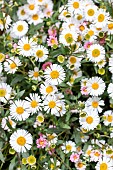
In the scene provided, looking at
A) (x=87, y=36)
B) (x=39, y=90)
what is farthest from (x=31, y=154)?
(x=87, y=36)

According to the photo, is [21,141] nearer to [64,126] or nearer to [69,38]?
[64,126]

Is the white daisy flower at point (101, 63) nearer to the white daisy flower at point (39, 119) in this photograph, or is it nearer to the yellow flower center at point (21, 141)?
the white daisy flower at point (39, 119)

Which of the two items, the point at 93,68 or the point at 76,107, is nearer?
the point at 76,107

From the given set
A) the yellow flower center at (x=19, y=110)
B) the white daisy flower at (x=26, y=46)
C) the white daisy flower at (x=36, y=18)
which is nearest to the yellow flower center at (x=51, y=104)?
the yellow flower center at (x=19, y=110)

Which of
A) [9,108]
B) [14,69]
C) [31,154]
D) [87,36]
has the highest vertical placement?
[87,36]

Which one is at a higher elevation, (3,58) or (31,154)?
(3,58)

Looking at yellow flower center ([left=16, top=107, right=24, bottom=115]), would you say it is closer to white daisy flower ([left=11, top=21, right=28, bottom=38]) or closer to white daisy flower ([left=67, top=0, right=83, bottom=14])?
white daisy flower ([left=11, top=21, right=28, bottom=38])

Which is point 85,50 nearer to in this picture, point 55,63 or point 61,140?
point 55,63
